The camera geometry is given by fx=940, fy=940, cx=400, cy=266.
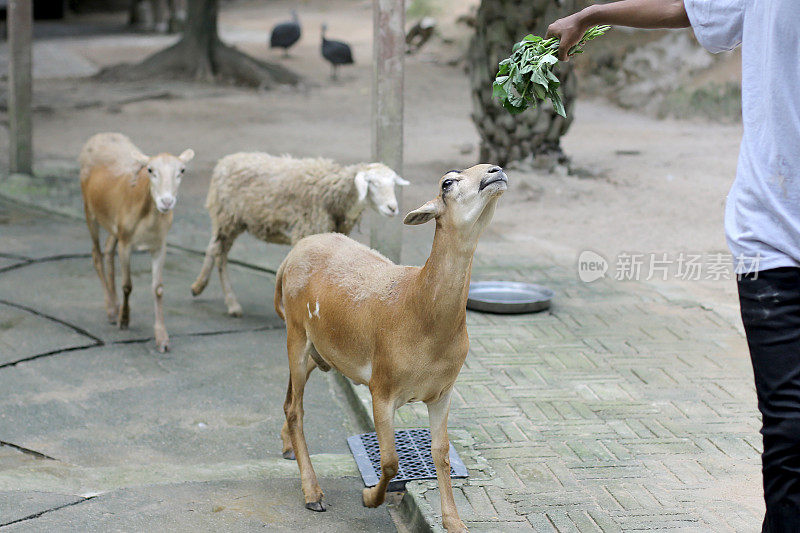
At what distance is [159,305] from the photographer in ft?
20.8

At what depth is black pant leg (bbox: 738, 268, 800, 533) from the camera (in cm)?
257

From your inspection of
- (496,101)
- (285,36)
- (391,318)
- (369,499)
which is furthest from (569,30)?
(285,36)

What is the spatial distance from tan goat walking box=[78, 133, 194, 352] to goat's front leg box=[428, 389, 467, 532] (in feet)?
9.39

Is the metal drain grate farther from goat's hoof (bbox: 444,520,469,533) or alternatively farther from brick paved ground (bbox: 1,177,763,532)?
goat's hoof (bbox: 444,520,469,533)

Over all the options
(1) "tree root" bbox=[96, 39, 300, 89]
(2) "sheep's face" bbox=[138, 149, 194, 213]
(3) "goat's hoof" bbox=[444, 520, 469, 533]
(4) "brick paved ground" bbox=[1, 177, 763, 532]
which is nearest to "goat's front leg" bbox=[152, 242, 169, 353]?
(2) "sheep's face" bbox=[138, 149, 194, 213]

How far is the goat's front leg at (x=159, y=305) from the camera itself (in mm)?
6207

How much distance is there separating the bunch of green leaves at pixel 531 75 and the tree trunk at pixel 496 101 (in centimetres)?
782

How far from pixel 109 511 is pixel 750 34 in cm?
318

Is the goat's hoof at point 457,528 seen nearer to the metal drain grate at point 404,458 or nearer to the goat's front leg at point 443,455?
the goat's front leg at point 443,455

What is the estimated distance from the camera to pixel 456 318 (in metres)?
3.60

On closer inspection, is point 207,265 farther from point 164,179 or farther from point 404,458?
point 404,458

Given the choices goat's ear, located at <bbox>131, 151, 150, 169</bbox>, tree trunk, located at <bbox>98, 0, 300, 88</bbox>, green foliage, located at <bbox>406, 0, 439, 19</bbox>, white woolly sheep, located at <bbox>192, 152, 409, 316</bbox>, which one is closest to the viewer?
white woolly sheep, located at <bbox>192, 152, 409, 316</bbox>

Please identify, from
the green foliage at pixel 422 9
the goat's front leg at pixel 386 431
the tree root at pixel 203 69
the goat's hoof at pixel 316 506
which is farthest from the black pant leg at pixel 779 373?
the green foliage at pixel 422 9

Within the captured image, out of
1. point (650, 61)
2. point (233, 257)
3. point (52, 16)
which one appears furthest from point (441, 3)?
point (233, 257)
